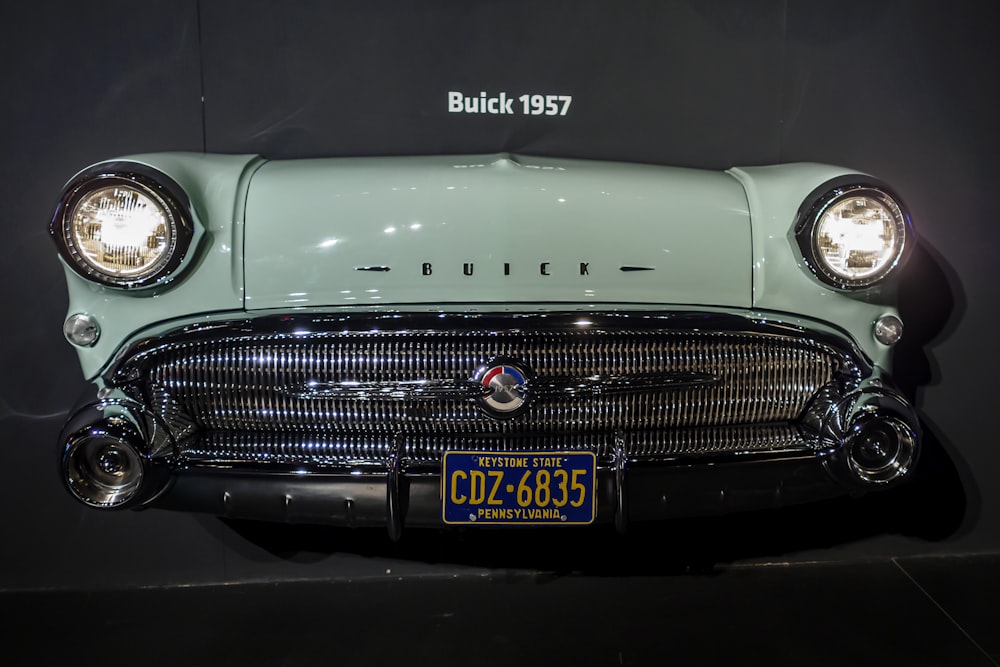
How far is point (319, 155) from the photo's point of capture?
91.4 inches

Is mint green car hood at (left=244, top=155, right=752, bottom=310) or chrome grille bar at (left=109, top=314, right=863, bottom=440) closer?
chrome grille bar at (left=109, top=314, right=863, bottom=440)

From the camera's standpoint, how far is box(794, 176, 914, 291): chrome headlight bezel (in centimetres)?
173

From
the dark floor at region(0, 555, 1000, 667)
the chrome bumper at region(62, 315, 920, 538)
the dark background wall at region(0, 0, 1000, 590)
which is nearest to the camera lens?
the chrome bumper at region(62, 315, 920, 538)

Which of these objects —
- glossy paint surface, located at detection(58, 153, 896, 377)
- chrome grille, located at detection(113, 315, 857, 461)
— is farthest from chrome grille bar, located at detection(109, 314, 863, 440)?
glossy paint surface, located at detection(58, 153, 896, 377)

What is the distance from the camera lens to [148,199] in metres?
1.66

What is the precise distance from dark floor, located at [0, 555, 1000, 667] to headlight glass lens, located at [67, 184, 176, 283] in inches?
40.1

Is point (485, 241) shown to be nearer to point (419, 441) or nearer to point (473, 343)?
point (473, 343)

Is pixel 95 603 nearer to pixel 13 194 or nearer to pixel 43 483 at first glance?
pixel 43 483

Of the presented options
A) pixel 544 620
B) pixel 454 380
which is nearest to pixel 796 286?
pixel 454 380

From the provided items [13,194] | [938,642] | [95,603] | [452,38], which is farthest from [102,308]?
[938,642]

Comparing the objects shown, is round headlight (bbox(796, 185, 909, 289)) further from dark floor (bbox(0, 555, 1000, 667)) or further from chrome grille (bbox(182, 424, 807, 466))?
dark floor (bbox(0, 555, 1000, 667))

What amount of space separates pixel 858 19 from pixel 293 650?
2.52 meters

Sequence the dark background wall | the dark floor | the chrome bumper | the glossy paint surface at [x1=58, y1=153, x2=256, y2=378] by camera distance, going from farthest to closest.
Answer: the dark background wall
the dark floor
the glossy paint surface at [x1=58, y1=153, x2=256, y2=378]
the chrome bumper

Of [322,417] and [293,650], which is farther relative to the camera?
[293,650]
